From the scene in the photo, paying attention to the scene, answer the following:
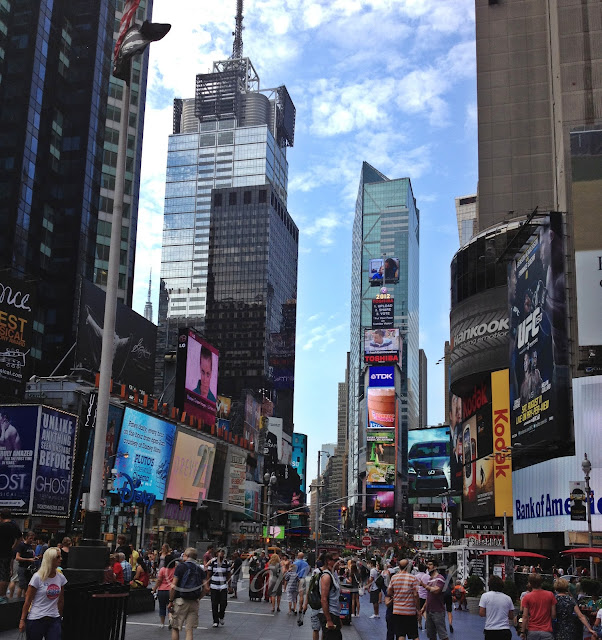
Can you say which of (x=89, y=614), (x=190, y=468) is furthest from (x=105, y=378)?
(x=190, y=468)

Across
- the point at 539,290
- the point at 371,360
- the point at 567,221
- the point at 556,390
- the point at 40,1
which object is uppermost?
the point at 40,1

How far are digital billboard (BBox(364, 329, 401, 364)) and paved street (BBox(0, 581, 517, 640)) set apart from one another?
147 metres

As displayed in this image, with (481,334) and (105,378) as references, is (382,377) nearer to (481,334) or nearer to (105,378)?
(481,334)

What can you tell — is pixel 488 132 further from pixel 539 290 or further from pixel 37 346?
pixel 37 346

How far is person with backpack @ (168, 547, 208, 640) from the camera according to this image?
13375mm

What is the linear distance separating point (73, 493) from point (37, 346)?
33587mm

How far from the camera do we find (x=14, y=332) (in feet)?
130

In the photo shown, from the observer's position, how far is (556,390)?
44844 mm

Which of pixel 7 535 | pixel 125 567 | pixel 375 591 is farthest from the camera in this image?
pixel 375 591

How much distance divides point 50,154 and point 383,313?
365 ft

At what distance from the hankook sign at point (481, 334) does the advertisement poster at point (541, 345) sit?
7.76 m

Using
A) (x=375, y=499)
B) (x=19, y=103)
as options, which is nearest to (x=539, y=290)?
(x=19, y=103)

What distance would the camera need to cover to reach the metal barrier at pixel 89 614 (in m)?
10.2

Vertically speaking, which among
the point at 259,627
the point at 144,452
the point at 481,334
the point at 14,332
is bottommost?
the point at 259,627
